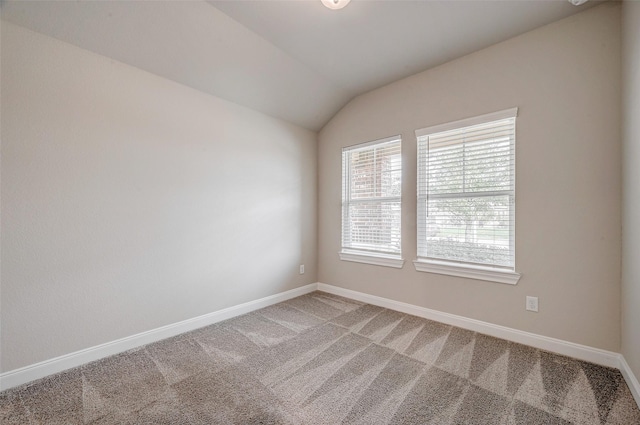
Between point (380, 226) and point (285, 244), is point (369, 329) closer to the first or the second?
point (380, 226)

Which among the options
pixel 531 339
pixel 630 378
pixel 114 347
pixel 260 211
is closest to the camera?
pixel 630 378

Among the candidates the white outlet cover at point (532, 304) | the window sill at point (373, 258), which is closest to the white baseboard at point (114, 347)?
the window sill at point (373, 258)

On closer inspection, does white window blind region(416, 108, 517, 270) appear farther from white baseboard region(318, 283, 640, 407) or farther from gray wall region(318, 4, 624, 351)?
white baseboard region(318, 283, 640, 407)

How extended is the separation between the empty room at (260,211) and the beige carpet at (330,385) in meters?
0.02

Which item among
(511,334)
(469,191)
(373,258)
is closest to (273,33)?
(469,191)

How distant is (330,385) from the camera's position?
5.96 ft

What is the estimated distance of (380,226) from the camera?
3424 mm

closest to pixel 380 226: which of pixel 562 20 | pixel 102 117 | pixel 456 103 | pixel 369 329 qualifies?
pixel 369 329

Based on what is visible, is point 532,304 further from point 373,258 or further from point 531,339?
point 373,258

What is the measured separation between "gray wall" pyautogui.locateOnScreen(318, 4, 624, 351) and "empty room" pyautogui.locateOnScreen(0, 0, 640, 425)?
15 mm

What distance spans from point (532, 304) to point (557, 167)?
1212 mm

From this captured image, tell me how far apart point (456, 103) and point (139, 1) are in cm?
292

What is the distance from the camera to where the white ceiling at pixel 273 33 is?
6.49ft

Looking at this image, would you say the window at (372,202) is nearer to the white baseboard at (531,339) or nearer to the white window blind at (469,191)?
the white window blind at (469,191)
